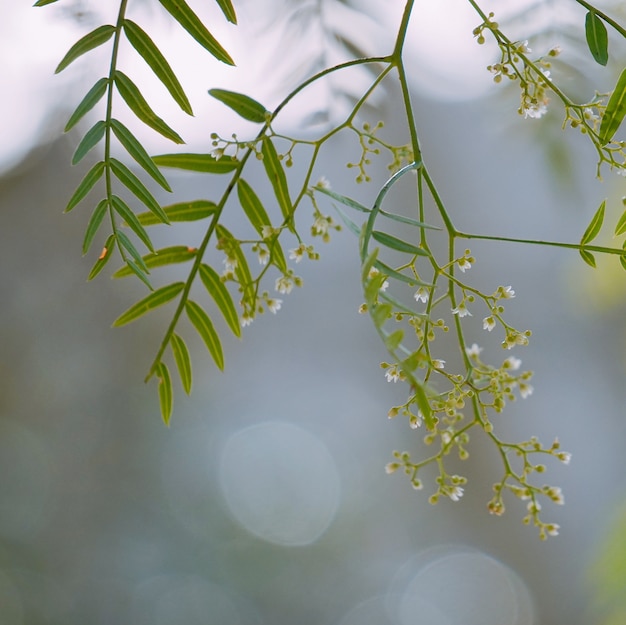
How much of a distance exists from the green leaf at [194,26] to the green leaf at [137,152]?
0.06m

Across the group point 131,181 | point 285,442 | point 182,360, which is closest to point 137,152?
point 131,181

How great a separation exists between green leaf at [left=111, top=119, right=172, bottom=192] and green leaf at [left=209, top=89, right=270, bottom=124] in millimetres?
48

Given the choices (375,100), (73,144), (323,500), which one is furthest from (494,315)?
(73,144)

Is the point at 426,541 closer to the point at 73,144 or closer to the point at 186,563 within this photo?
the point at 186,563

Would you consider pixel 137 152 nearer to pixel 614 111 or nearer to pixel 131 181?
pixel 131 181

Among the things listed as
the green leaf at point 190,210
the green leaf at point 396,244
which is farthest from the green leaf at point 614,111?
the green leaf at point 190,210

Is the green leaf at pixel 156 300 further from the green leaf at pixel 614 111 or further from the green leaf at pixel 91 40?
the green leaf at pixel 614 111

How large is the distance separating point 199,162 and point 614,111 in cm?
22

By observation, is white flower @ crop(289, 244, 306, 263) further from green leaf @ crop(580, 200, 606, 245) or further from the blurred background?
→ the blurred background

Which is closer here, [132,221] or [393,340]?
[393,340]

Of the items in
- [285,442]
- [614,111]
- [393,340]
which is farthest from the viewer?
[285,442]

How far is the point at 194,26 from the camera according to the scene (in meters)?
0.36

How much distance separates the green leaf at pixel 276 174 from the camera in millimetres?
393

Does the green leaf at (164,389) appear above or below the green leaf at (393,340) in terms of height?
above
